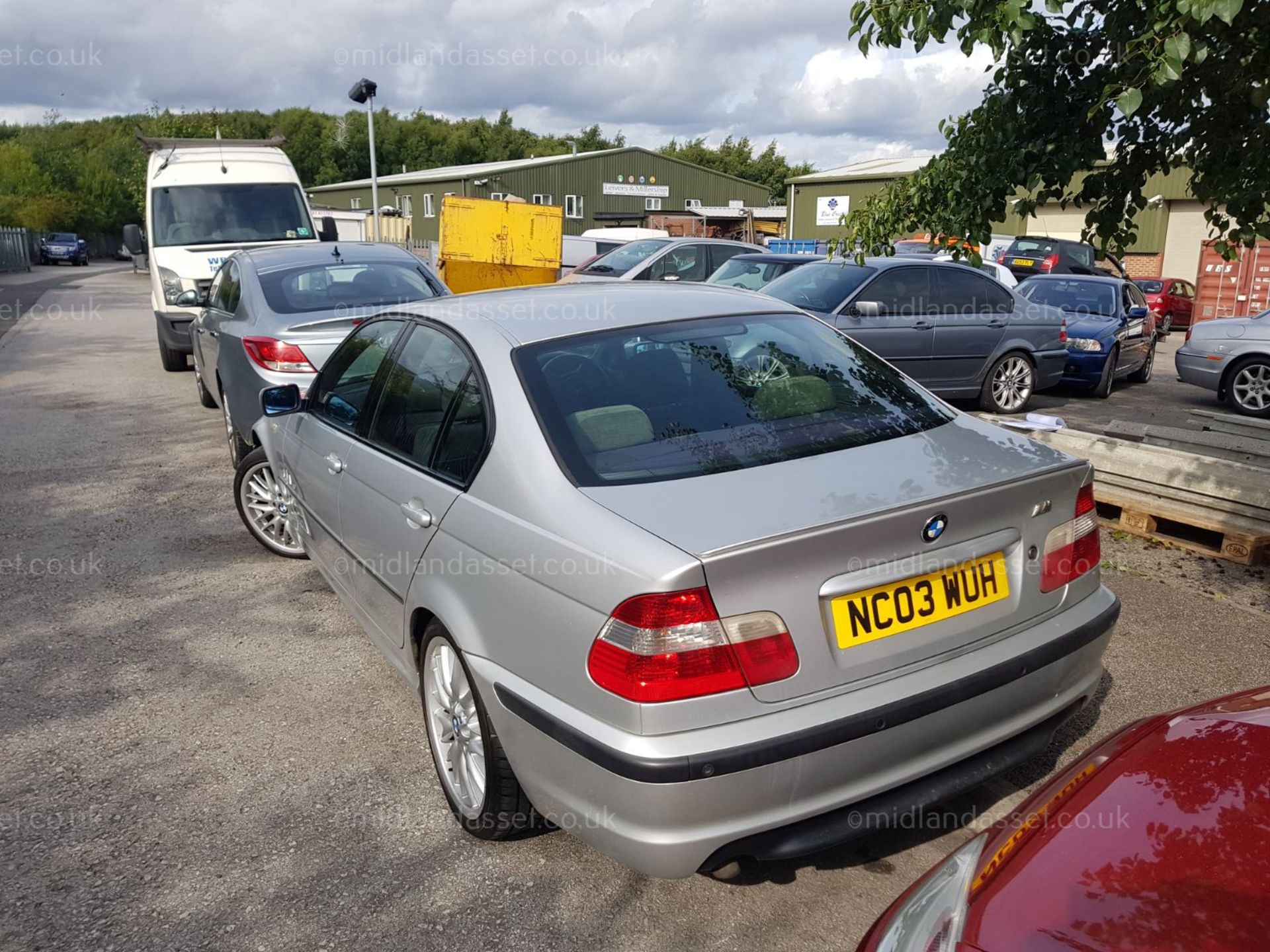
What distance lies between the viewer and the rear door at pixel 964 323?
10070 mm

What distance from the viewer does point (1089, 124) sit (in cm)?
→ 470

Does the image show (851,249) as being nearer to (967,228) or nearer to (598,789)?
(967,228)

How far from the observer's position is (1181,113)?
456cm

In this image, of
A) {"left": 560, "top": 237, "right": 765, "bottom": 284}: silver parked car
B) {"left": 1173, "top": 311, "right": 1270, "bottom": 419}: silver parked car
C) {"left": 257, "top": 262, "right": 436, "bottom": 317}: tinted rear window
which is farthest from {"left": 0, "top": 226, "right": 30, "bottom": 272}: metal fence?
{"left": 1173, "top": 311, "right": 1270, "bottom": 419}: silver parked car

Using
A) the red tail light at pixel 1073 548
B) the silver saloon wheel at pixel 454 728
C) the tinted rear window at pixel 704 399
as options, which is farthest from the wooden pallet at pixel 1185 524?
the silver saloon wheel at pixel 454 728

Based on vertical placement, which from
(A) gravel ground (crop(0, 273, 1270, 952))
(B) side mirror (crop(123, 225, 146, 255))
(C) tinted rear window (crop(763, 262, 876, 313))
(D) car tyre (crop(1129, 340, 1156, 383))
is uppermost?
(B) side mirror (crop(123, 225, 146, 255))

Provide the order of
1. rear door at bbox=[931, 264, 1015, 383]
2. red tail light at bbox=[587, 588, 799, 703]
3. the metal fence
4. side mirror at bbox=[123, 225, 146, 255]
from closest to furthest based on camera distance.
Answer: red tail light at bbox=[587, 588, 799, 703], rear door at bbox=[931, 264, 1015, 383], side mirror at bbox=[123, 225, 146, 255], the metal fence

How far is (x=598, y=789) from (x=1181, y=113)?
13.7ft

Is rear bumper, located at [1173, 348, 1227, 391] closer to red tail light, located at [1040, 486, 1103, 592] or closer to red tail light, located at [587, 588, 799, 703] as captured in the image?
red tail light, located at [1040, 486, 1103, 592]

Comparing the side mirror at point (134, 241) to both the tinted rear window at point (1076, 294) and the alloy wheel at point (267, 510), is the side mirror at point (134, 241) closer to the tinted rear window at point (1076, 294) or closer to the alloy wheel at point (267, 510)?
the alloy wheel at point (267, 510)

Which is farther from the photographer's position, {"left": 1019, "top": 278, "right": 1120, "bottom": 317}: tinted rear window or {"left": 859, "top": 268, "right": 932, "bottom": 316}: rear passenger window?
{"left": 1019, "top": 278, "right": 1120, "bottom": 317}: tinted rear window

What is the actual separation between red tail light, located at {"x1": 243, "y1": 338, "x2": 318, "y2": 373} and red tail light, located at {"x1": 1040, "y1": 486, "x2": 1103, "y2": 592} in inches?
198

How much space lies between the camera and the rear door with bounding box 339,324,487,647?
10.2 feet

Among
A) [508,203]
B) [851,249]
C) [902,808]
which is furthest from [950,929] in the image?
[508,203]
